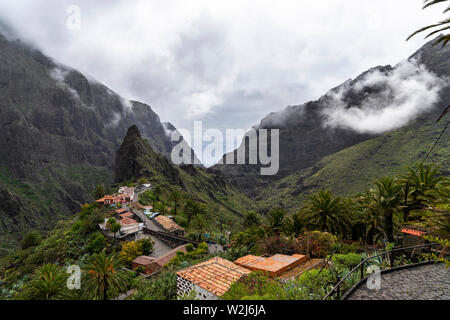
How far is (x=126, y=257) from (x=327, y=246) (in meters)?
27.8

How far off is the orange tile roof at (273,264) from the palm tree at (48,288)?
1350cm

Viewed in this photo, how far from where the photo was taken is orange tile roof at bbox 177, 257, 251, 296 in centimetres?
1227

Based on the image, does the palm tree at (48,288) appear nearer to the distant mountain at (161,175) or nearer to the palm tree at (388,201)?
the palm tree at (388,201)

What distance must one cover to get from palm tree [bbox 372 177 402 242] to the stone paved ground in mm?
7275

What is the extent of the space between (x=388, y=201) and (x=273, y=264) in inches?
361

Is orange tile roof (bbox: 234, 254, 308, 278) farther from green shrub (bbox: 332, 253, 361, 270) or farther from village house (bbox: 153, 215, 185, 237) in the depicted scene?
village house (bbox: 153, 215, 185, 237)

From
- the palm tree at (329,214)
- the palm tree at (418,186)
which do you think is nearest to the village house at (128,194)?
the palm tree at (329,214)

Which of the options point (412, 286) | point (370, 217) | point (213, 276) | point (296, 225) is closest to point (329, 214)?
point (370, 217)

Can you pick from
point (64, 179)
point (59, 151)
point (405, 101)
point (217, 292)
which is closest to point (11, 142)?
point (59, 151)

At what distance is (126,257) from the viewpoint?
3516 centimetres

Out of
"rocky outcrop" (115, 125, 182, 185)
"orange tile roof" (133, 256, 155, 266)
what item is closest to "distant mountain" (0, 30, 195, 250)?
"rocky outcrop" (115, 125, 182, 185)

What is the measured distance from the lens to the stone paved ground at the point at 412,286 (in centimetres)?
797
